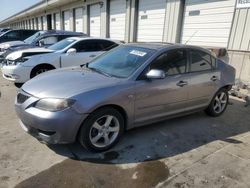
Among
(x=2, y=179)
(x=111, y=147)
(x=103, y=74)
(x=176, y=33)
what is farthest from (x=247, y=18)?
(x=2, y=179)

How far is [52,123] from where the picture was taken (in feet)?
9.86

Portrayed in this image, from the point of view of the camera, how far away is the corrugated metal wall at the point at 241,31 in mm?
7441

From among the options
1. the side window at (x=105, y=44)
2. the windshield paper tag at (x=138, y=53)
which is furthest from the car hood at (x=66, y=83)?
the side window at (x=105, y=44)

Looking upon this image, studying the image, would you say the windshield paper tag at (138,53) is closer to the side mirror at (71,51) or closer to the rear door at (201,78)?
the rear door at (201,78)

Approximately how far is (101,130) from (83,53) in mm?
4514

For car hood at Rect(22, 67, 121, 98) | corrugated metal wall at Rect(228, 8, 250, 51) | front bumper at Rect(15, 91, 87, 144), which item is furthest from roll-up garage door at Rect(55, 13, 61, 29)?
front bumper at Rect(15, 91, 87, 144)

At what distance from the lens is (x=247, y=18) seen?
24.3 ft

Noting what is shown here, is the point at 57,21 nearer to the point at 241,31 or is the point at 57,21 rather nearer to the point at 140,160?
the point at 241,31

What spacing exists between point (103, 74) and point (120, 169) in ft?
4.95

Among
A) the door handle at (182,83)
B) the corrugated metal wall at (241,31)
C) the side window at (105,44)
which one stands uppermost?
the corrugated metal wall at (241,31)

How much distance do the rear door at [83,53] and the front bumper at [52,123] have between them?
406 cm

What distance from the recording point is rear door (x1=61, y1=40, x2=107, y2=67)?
713cm

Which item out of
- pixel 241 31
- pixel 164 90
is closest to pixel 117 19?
pixel 241 31

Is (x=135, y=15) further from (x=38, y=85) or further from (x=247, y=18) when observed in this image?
(x=38, y=85)
